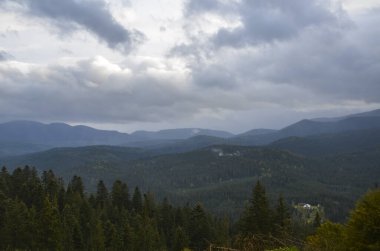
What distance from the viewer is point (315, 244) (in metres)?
11.1

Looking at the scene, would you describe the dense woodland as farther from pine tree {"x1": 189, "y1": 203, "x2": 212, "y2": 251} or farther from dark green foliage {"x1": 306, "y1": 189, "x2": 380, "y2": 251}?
dark green foliage {"x1": 306, "y1": 189, "x2": 380, "y2": 251}

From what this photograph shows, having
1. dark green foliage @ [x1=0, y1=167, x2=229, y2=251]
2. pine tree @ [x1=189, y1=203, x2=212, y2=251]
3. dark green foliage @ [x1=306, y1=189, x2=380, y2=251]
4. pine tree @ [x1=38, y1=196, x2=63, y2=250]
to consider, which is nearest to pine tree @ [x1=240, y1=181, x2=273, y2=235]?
dark green foliage @ [x1=0, y1=167, x2=229, y2=251]

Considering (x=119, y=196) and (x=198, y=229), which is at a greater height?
(x=119, y=196)

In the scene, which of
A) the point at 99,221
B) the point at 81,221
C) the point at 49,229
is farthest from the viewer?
the point at 81,221

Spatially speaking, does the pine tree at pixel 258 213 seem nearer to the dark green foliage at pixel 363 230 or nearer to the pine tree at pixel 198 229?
the pine tree at pixel 198 229

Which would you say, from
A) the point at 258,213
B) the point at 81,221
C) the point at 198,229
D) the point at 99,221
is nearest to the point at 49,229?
the point at 99,221

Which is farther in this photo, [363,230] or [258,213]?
[258,213]

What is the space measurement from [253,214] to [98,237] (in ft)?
77.6

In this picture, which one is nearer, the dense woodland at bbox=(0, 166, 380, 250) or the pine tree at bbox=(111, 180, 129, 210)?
the dense woodland at bbox=(0, 166, 380, 250)

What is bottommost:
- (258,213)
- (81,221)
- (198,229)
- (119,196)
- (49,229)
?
(198,229)

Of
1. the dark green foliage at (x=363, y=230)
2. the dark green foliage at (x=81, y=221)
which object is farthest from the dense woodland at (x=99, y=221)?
the dark green foliage at (x=363, y=230)

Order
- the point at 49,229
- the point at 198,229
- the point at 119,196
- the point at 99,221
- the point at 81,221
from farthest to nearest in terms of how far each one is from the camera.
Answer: the point at 119,196 < the point at 198,229 < the point at 81,221 < the point at 99,221 < the point at 49,229

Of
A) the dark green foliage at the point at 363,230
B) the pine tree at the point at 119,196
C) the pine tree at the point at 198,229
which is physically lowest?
the pine tree at the point at 198,229

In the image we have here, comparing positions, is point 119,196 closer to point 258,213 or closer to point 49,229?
point 49,229
